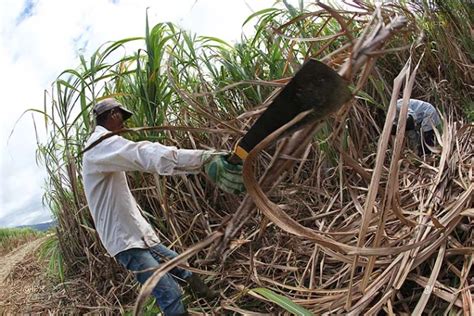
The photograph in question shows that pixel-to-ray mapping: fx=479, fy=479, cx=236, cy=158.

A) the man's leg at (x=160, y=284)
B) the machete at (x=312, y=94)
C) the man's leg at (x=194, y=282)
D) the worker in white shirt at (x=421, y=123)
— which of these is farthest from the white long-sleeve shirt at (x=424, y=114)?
the machete at (x=312, y=94)

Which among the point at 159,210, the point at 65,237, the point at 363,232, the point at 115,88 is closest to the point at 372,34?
the point at 363,232

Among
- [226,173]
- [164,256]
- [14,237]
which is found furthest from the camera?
[14,237]

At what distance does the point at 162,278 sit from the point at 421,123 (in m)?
1.32

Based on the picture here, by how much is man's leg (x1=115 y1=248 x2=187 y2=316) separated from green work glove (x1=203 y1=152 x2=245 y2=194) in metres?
0.71

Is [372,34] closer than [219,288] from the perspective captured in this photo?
Yes

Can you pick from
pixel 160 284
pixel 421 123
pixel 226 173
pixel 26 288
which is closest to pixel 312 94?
pixel 226 173

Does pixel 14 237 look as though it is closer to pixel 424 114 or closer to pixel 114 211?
pixel 114 211

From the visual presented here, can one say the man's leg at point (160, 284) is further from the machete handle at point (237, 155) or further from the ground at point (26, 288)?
the ground at point (26, 288)

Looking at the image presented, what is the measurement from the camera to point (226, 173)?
46.7 inches

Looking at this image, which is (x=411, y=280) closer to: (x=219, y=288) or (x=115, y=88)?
(x=219, y=288)

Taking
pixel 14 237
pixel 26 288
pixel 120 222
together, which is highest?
pixel 120 222

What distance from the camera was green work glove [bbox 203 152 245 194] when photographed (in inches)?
46.4

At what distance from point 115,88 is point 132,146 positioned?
125cm

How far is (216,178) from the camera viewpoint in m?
1.20
